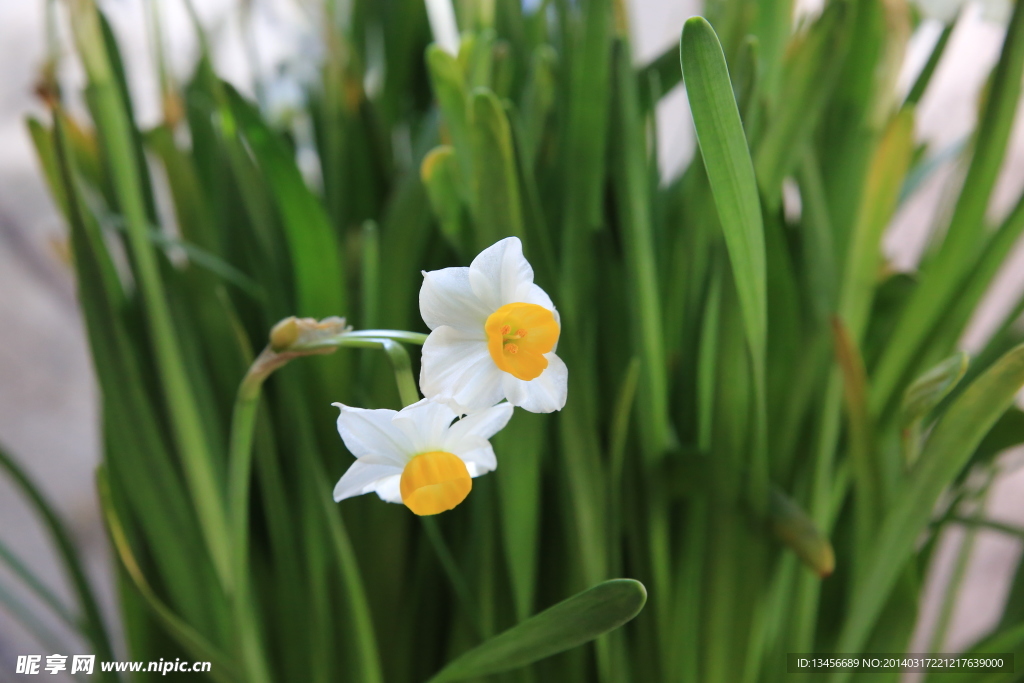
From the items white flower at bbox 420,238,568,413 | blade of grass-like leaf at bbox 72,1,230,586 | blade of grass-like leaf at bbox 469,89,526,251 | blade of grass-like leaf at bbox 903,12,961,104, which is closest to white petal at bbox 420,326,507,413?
white flower at bbox 420,238,568,413

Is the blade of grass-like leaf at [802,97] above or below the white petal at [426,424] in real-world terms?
above

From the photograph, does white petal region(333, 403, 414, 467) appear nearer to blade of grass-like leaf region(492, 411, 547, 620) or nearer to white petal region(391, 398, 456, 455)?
white petal region(391, 398, 456, 455)

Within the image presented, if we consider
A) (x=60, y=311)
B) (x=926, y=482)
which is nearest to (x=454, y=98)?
(x=926, y=482)

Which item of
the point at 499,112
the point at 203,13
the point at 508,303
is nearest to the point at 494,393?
the point at 508,303

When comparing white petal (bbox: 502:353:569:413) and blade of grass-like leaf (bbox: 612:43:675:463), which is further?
blade of grass-like leaf (bbox: 612:43:675:463)

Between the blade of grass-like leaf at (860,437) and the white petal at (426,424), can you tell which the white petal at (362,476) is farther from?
the blade of grass-like leaf at (860,437)

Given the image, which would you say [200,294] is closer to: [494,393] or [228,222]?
[228,222]

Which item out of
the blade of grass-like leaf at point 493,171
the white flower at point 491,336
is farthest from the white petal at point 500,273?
the blade of grass-like leaf at point 493,171
